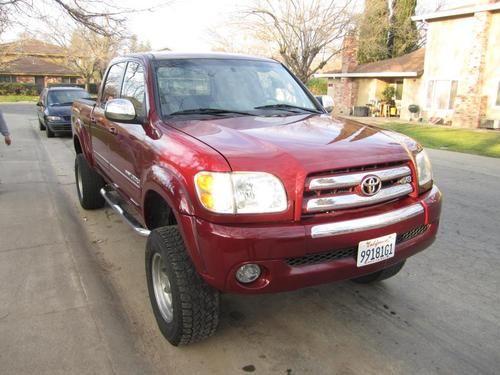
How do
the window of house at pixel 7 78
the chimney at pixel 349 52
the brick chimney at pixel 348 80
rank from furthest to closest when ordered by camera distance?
the window of house at pixel 7 78
the brick chimney at pixel 348 80
the chimney at pixel 349 52

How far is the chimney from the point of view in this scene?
28.1 metres

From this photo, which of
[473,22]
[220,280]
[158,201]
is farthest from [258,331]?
[473,22]

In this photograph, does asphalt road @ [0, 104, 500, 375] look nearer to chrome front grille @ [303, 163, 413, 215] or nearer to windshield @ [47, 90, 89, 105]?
chrome front grille @ [303, 163, 413, 215]

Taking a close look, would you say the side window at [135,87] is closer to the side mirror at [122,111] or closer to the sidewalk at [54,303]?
the side mirror at [122,111]

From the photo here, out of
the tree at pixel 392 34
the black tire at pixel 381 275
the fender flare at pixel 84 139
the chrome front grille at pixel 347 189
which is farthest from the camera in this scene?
the tree at pixel 392 34

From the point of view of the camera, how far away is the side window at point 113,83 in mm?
4664

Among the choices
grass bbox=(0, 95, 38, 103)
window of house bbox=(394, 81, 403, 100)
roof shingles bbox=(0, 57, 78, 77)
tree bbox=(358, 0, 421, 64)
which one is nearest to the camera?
window of house bbox=(394, 81, 403, 100)

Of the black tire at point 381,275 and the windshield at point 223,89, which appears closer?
the windshield at point 223,89

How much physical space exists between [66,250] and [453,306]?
3650 millimetres

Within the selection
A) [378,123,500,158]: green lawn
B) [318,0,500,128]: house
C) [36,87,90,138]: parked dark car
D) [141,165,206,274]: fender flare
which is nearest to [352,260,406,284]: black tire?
[141,165,206,274]: fender flare

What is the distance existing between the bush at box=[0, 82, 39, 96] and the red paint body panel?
53.1 m

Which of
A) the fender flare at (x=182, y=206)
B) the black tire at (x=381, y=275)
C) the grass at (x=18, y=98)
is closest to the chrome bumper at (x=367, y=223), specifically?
the fender flare at (x=182, y=206)

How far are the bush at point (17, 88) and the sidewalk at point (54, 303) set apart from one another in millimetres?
49380

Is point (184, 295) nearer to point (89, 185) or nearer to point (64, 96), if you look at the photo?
point (89, 185)
